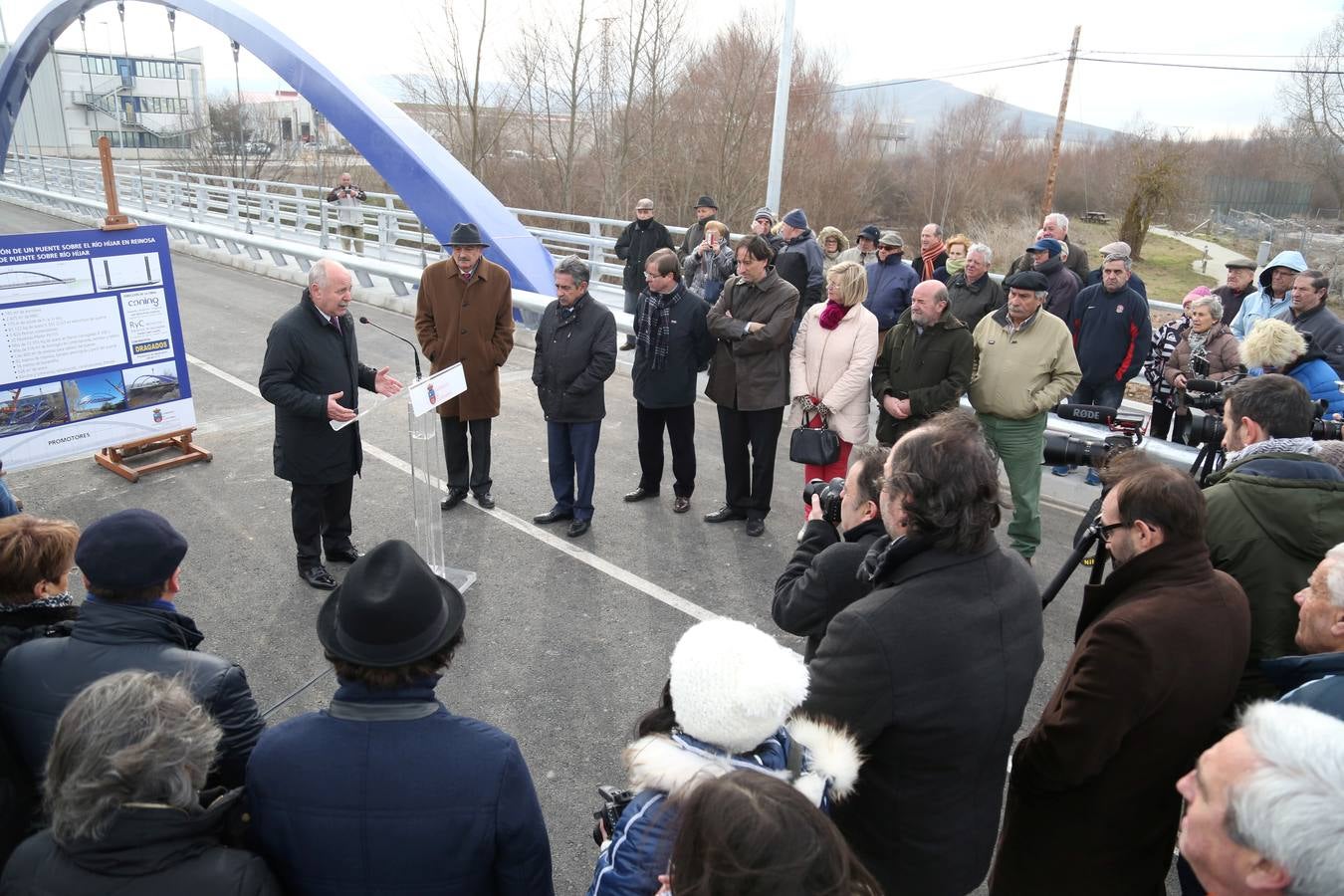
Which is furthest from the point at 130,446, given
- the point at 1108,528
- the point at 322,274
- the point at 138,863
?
the point at 1108,528

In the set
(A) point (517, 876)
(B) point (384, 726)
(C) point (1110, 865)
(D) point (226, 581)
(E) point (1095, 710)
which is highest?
(B) point (384, 726)

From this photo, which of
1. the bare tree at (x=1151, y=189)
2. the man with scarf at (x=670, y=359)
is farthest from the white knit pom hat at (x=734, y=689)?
the bare tree at (x=1151, y=189)

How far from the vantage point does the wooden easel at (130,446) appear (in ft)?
20.9

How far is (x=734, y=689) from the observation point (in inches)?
64.5

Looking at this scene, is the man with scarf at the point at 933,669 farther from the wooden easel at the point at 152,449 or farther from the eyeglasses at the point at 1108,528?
the wooden easel at the point at 152,449

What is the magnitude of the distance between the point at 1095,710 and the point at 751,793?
139 centimetres

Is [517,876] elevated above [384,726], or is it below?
below

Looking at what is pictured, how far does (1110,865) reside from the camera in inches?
94.2

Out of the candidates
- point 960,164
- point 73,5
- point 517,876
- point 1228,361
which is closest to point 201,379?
point 517,876

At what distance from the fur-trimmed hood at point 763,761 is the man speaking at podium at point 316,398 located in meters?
3.51

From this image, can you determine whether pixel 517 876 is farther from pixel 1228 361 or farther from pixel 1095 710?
pixel 1228 361

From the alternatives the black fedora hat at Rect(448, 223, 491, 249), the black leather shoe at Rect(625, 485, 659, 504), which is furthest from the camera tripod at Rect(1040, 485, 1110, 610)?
the black fedora hat at Rect(448, 223, 491, 249)

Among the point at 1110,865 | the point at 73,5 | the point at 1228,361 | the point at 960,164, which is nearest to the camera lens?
the point at 1110,865

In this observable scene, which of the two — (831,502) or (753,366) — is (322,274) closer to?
(753,366)
